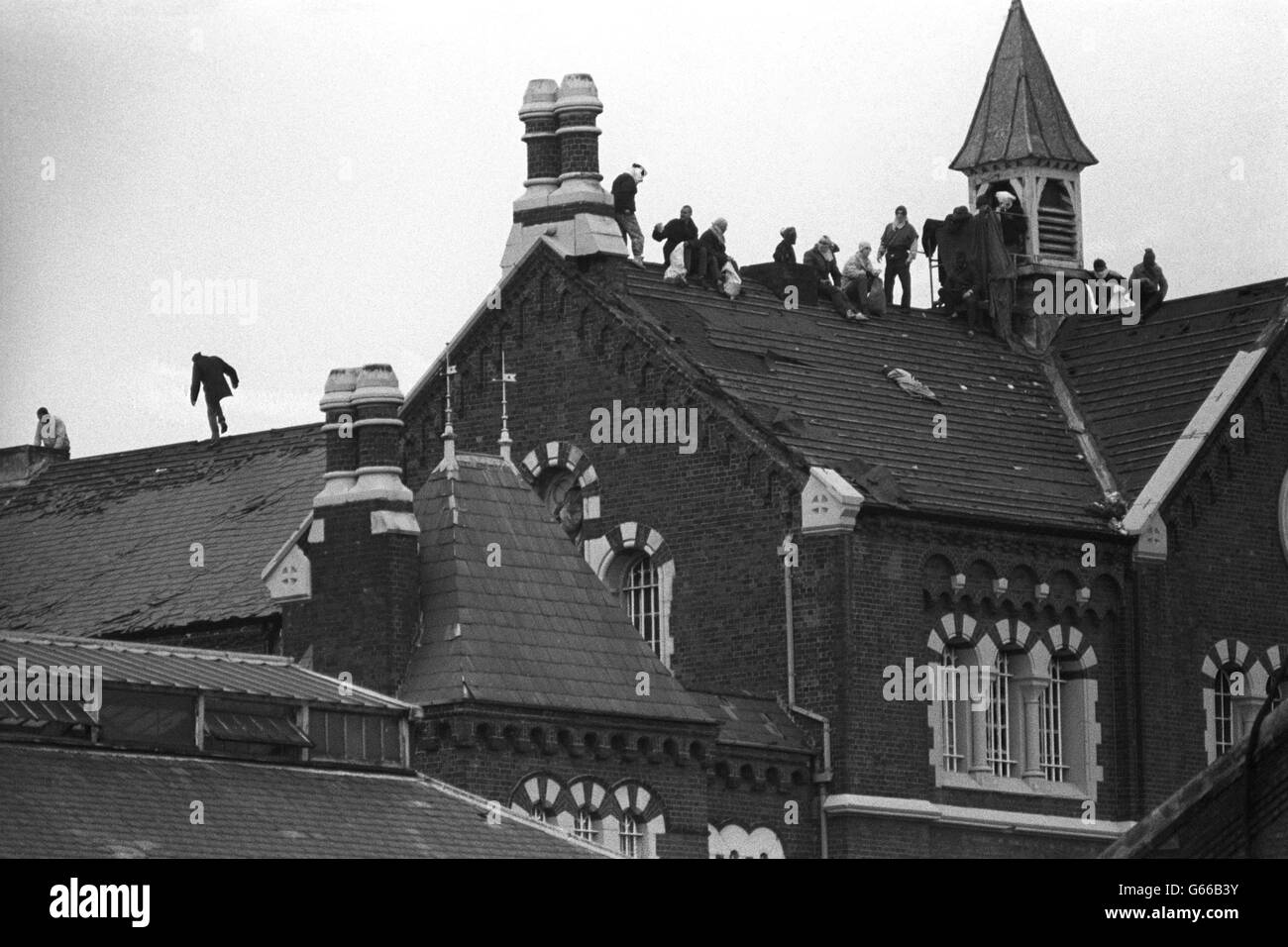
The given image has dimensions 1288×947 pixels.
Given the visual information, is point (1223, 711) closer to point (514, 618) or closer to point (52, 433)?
point (514, 618)

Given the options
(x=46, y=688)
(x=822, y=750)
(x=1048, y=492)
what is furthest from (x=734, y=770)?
(x=46, y=688)

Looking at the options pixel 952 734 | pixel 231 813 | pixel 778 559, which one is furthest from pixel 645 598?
pixel 231 813

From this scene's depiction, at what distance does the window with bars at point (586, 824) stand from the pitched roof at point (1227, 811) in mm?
15924

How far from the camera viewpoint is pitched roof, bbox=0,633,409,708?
44.8m

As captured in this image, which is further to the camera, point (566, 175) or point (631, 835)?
point (566, 175)

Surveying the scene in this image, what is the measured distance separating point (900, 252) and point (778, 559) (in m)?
9.90

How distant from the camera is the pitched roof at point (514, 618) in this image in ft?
169

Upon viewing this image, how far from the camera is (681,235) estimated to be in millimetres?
62906

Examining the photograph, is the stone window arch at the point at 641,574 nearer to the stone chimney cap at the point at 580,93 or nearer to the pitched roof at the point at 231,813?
the stone chimney cap at the point at 580,93

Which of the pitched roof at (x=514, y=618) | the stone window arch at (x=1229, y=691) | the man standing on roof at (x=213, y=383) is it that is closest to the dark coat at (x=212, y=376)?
the man standing on roof at (x=213, y=383)
